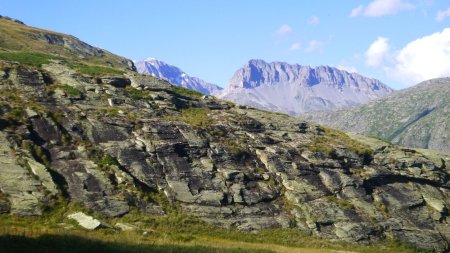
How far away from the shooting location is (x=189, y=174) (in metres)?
49.8

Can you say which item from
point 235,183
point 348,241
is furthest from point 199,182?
point 348,241

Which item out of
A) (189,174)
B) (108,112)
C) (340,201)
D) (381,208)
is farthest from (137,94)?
(381,208)

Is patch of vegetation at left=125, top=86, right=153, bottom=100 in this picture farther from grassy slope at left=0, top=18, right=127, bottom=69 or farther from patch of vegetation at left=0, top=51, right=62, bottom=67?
grassy slope at left=0, top=18, right=127, bottom=69

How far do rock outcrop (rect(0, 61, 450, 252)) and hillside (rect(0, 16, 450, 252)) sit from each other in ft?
0.52

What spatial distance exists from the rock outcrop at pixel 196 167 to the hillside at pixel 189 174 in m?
0.16

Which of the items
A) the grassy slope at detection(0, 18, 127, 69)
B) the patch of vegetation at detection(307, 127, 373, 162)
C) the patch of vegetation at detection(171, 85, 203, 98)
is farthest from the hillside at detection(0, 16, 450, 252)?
the grassy slope at detection(0, 18, 127, 69)

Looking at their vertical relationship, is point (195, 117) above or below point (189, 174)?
above

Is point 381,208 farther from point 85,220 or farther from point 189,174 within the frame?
point 85,220

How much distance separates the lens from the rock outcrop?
142 ft

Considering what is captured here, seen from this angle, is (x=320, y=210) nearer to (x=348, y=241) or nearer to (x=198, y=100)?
(x=348, y=241)

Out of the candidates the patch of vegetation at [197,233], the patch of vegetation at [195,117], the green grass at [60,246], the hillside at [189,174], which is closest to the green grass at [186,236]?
the patch of vegetation at [197,233]

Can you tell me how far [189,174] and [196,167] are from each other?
1729 mm

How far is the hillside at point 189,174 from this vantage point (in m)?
40.4

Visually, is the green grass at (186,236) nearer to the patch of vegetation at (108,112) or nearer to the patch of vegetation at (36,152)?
the patch of vegetation at (36,152)
